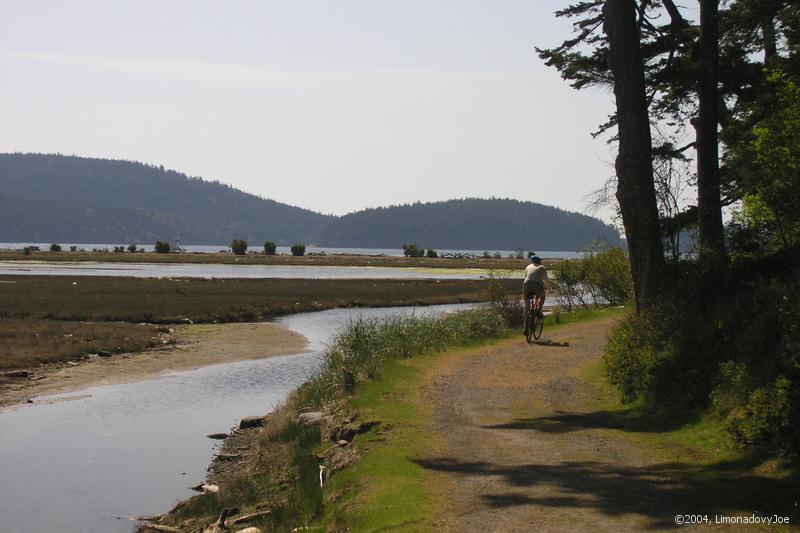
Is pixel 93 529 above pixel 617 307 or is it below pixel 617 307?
below

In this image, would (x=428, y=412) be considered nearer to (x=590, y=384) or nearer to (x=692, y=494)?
(x=590, y=384)

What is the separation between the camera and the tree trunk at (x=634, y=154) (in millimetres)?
15352

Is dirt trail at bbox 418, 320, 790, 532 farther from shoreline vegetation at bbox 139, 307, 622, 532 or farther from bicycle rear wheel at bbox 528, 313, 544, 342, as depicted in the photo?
bicycle rear wheel at bbox 528, 313, 544, 342

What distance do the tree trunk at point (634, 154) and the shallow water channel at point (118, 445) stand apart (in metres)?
9.81

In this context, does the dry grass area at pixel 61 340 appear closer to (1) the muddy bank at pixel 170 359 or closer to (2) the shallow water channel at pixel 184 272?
(1) the muddy bank at pixel 170 359

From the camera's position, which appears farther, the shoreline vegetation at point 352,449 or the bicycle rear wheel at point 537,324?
the bicycle rear wheel at point 537,324

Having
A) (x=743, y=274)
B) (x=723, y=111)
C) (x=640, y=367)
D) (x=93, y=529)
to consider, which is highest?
(x=723, y=111)

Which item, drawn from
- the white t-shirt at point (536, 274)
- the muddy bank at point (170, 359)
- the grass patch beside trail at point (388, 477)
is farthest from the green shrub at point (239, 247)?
the grass patch beside trail at point (388, 477)

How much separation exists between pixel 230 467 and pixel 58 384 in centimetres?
1149

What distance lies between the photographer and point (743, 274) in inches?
522

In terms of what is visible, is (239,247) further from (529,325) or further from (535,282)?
(535,282)

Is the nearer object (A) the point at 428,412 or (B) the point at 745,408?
(B) the point at 745,408

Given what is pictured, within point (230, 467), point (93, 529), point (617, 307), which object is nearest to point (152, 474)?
point (230, 467)

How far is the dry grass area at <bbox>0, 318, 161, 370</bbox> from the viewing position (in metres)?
29.4
